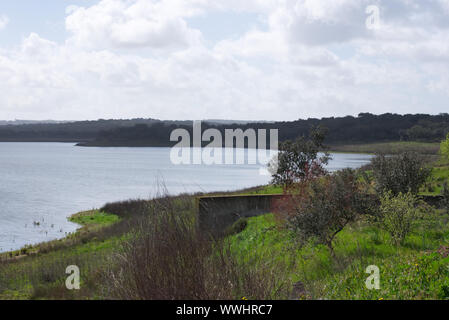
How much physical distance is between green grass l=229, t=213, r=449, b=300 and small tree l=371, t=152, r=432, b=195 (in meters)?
1.56

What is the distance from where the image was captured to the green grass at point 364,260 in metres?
8.59

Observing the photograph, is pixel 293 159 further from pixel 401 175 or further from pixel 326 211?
pixel 326 211

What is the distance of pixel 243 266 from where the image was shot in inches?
281

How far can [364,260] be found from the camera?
41.4ft

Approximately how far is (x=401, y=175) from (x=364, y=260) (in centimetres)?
714

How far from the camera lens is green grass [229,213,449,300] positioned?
8.59 meters

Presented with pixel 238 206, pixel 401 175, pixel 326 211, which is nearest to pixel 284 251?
pixel 326 211

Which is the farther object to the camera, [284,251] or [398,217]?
[284,251]

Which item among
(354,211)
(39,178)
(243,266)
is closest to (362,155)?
(39,178)

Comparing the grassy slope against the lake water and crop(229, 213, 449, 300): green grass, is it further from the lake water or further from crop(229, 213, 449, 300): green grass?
crop(229, 213, 449, 300): green grass

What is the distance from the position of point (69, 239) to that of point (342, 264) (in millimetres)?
20450

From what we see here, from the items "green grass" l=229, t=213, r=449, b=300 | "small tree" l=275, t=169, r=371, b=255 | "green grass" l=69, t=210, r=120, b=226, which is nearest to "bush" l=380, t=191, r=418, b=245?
"green grass" l=229, t=213, r=449, b=300

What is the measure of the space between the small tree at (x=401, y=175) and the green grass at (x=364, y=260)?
156cm

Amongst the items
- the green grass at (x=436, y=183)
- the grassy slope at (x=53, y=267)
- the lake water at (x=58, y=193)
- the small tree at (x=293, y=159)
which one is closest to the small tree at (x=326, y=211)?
the lake water at (x=58, y=193)
